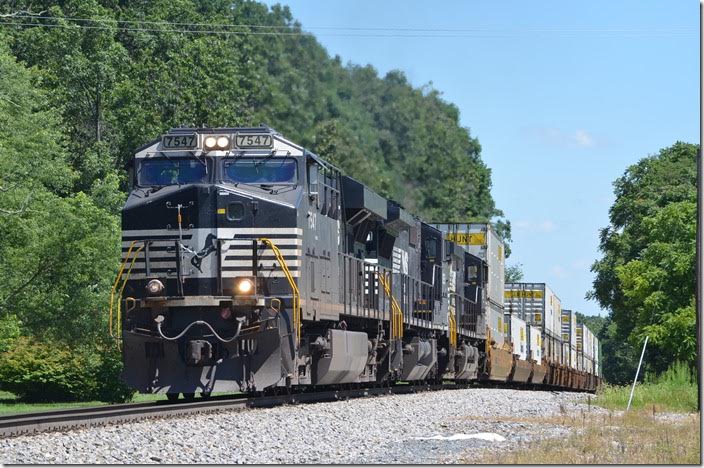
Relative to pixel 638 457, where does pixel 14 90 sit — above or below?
above

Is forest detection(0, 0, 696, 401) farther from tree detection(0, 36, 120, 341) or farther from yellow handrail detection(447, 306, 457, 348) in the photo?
yellow handrail detection(447, 306, 457, 348)

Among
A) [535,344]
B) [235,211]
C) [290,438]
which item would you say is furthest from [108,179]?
[290,438]

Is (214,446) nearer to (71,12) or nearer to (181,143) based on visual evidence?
(181,143)

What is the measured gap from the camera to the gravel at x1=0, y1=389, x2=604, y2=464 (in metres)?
12.6

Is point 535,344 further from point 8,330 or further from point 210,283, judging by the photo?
point 210,283

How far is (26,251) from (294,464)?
1986 cm

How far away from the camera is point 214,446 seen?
1362cm

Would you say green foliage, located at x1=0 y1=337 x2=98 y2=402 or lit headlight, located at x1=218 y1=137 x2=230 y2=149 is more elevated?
lit headlight, located at x1=218 y1=137 x2=230 y2=149

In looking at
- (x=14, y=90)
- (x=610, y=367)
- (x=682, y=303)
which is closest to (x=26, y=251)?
(x=14, y=90)

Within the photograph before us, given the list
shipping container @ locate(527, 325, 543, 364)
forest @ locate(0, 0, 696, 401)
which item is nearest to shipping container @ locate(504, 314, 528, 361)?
shipping container @ locate(527, 325, 543, 364)

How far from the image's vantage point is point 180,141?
1962 centimetres

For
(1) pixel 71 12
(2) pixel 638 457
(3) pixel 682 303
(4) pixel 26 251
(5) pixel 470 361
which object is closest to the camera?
(2) pixel 638 457

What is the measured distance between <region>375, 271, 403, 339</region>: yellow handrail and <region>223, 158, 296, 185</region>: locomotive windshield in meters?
5.92

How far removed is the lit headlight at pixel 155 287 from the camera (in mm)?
18828
